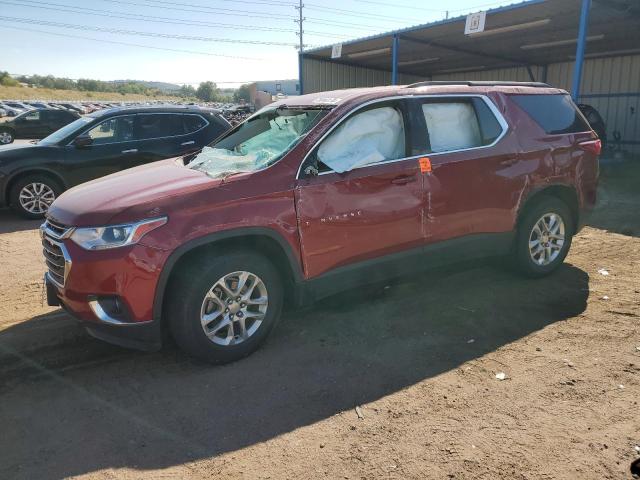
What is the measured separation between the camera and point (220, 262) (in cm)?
338

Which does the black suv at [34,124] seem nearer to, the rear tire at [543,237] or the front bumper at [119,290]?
the front bumper at [119,290]

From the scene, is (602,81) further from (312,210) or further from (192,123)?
(312,210)

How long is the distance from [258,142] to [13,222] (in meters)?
5.78

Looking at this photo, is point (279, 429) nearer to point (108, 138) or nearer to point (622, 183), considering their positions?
point (108, 138)

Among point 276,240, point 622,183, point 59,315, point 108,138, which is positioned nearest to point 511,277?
point 276,240

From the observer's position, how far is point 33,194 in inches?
318

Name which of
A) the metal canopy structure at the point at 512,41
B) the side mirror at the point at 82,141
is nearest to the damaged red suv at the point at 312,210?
the side mirror at the point at 82,141

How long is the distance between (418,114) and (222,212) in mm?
1953

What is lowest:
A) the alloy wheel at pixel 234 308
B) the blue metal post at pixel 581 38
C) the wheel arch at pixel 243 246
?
the alloy wheel at pixel 234 308

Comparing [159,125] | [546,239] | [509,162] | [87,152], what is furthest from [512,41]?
[87,152]

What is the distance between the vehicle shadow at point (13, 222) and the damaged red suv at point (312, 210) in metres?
4.35

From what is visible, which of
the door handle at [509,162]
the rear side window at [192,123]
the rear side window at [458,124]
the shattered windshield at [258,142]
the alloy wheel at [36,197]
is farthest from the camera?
the rear side window at [192,123]

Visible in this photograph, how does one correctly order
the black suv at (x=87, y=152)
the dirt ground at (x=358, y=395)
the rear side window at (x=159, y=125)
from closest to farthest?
the dirt ground at (x=358, y=395) → the black suv at (x=87, y=152) → the rear side window at (x=159, y=125)

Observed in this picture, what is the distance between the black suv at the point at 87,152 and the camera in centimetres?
791
